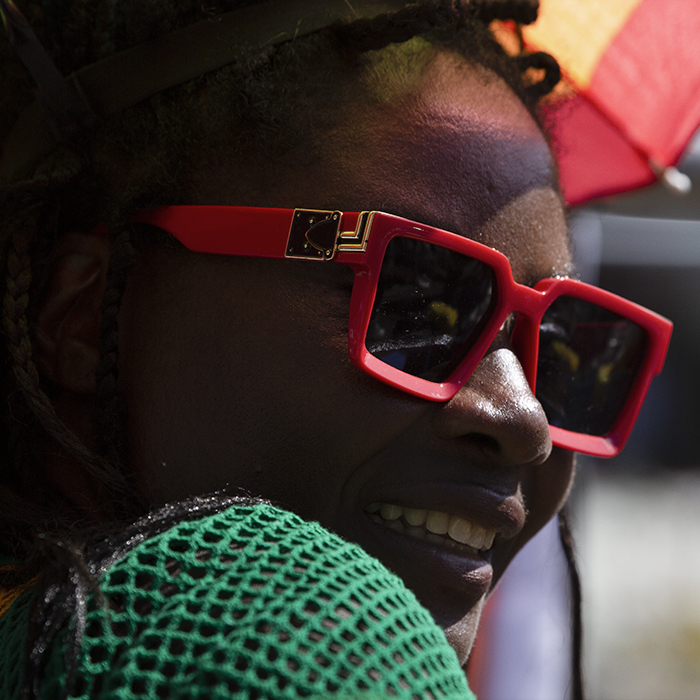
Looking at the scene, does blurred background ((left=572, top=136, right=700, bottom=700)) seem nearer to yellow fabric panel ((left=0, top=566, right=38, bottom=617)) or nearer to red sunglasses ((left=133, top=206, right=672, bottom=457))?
red sunglasses ((left=133, top=206, right=672, bottom=457))

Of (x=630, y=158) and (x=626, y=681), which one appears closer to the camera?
(x=630, y=158)

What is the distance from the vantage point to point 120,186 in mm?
1526

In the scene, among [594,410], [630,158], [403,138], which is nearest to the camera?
[403,138]

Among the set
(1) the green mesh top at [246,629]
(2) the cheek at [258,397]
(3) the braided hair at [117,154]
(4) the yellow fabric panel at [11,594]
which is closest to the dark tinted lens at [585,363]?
(2) the cheek at [258,397]

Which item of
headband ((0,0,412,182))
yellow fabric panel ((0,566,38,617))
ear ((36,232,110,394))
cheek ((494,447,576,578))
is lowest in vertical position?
cheek ((494,447,576,578))

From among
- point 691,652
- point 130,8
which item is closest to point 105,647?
point 130,8

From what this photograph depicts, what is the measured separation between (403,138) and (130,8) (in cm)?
62

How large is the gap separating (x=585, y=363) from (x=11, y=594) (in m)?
1.30

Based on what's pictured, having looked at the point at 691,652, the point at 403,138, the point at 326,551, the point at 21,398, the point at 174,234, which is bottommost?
the point at 691,652

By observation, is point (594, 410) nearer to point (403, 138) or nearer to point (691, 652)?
point (403, 138)

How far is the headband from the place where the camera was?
149 centimetres

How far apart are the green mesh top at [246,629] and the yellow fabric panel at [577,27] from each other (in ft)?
5.49

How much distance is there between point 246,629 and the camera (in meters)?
0.81

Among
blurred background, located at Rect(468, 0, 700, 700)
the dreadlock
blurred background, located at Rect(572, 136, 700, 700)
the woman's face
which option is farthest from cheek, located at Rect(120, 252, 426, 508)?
blurred background, located at Rect(572, 136, 700, 700)
